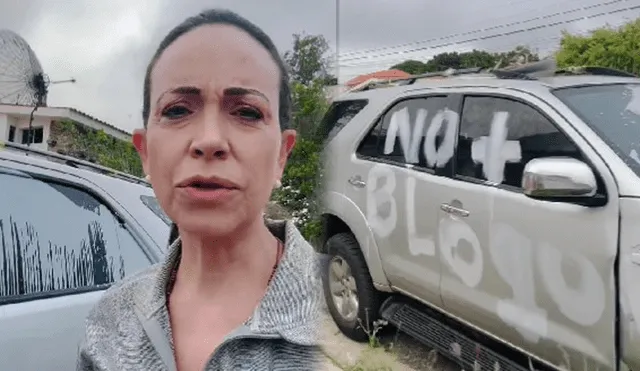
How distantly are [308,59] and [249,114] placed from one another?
0.24 feet

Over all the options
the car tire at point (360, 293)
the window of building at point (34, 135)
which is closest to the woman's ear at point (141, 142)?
the window of building at point (34, 135)

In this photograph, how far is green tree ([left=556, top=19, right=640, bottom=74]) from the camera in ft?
5.19

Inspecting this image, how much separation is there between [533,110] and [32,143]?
150 cm

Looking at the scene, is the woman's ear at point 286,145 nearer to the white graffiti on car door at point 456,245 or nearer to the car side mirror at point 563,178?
the car side mirror at point 563,178

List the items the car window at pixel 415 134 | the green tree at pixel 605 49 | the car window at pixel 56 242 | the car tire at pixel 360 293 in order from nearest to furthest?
1. the car window at pixel 56 242
2. the green tree at pixel 605 49
3. the car window at pixel 415 134
4. the car tire at pixel 360 293

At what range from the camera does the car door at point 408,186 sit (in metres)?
2.04

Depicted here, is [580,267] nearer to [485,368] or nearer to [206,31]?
[485,368]

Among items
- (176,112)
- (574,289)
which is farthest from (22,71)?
(574,289)

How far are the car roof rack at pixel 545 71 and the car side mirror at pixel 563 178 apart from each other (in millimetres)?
271

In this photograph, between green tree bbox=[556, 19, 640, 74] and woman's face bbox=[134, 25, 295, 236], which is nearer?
woman's face bbox=[134, 25, 295, 236]

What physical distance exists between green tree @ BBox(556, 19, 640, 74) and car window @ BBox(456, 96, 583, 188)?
0.17m

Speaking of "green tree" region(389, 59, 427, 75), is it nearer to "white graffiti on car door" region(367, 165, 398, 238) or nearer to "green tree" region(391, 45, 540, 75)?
"green tree" region(391, 45, 540, 75)

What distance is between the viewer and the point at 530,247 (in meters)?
1.68

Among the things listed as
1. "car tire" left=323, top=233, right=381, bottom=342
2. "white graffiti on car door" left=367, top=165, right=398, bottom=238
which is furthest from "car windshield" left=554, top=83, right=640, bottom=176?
"car tire" left=323, top=233, right=381, bottom=342
